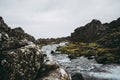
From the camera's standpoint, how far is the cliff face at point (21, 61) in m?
24.6

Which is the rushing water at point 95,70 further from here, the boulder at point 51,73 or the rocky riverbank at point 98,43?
the boulder at point 51,73

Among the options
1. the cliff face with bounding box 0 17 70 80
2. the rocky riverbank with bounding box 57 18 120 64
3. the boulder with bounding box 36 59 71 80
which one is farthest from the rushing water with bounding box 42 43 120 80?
the cliff face with bounding box 0 17 70 80

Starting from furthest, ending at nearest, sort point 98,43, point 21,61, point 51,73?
point 98,43 < point 51,73 < point 21,61

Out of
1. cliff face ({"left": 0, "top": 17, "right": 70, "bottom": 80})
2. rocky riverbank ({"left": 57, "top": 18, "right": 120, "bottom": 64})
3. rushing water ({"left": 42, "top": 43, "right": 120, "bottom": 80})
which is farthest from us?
rocky riverbank ({"left": 57, "top": 18, "right": 120, "bottom": 64})

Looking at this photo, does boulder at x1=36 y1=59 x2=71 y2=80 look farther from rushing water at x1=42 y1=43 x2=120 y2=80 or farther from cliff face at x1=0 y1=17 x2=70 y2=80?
rushing water at x1=42 y1=43 x2=120 y2=80

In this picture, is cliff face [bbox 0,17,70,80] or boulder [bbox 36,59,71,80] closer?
cliff face [bbox 0,17,70,80]

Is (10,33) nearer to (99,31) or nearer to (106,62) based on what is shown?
(106,62)

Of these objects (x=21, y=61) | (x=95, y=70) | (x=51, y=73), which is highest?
(x=21, y=61)

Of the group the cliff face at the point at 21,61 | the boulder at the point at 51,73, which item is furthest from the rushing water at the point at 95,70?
the cliff face at the point at 21,61

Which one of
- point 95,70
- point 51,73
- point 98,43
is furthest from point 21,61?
point 98,43

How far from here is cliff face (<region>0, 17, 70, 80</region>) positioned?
80.6 feet

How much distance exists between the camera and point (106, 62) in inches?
3036

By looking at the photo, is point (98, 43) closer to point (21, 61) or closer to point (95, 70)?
point (95, 70)

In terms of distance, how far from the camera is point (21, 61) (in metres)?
25.6
